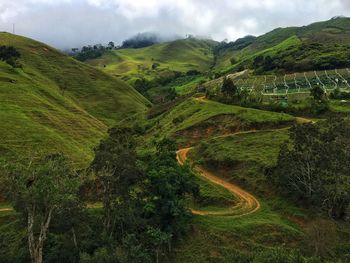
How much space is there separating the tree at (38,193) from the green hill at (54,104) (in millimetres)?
12124

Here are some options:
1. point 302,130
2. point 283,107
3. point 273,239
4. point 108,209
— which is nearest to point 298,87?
point 283,107

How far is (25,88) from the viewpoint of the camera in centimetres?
10969

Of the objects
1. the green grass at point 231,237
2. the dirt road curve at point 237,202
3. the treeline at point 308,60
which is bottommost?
the green grass at point 231,237

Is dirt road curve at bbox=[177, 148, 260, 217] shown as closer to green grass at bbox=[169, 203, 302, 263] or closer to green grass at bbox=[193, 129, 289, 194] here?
green grass at bbox=[193, 129, 289, 194]

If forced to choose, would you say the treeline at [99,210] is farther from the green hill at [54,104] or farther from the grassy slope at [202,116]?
the grassy slope at [202,116]

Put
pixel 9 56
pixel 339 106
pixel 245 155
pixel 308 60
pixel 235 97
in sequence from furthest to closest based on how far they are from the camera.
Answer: pixel 308 60
pixel 9 56
pixel 235 97
pixel 339 106
pixel 245 155

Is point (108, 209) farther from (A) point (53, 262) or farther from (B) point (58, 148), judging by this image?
(B) point (58, 148)

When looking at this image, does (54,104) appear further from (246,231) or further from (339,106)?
(246,231)

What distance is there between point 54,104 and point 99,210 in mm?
64700

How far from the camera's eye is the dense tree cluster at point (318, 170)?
4853 cm

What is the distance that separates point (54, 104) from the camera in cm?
10938

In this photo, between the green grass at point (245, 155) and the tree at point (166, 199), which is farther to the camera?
the green grass at point (245, 155)

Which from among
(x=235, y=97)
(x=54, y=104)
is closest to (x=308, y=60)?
(x=235, y=97)

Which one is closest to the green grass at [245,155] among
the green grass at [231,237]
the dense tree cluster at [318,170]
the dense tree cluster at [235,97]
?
the dense tree cluster at [318,170]
